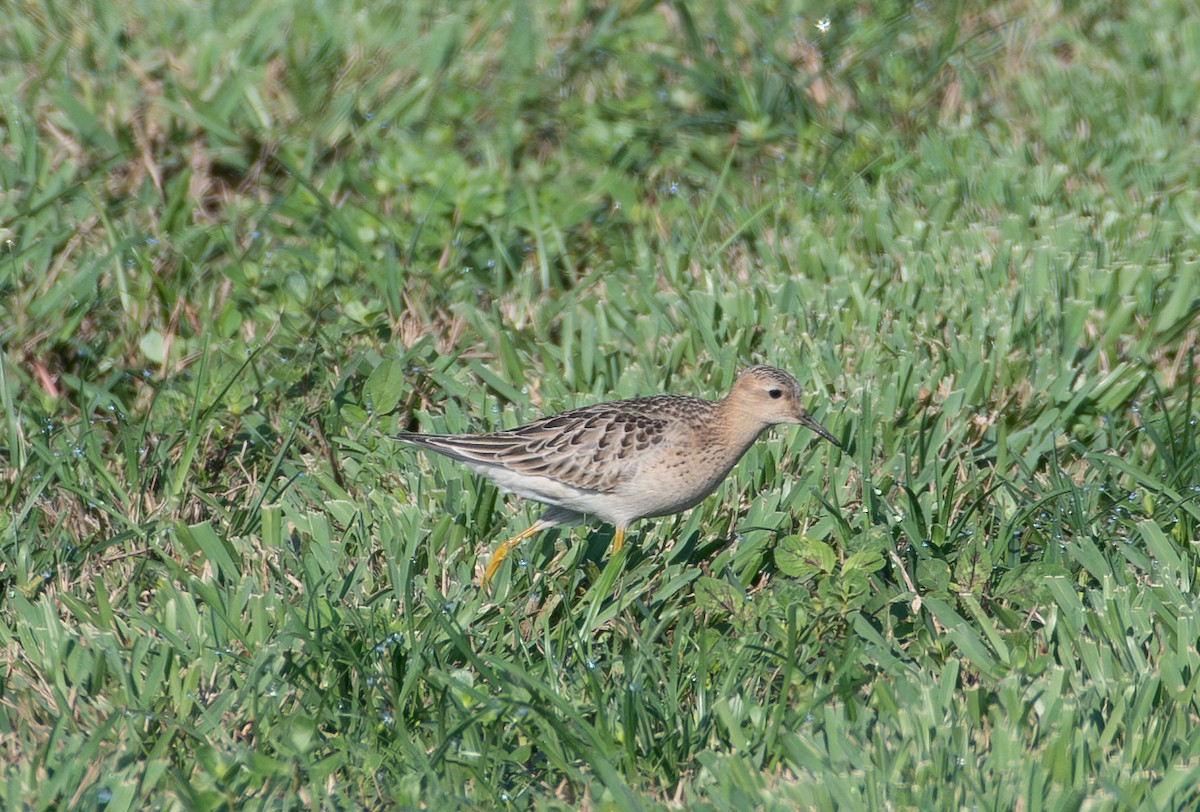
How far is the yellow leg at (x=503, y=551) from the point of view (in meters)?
5.23

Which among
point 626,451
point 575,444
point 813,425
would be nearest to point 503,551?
point 575,444

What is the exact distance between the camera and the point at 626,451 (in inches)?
213

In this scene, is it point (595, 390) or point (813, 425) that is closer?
point (813, 425)

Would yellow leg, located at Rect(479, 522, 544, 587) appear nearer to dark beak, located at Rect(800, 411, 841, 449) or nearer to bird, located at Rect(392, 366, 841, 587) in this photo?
bird, located at Rect(392, 366, 841, 587)

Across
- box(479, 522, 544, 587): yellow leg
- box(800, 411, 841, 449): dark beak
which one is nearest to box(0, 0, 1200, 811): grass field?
box(479, 522, 544, 587): yellow leg

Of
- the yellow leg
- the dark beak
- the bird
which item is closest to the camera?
the yellow leg

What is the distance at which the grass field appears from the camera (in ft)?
14.3

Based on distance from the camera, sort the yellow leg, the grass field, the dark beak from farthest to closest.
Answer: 1. the dark beak
2. the yellow leg
3. the grass field

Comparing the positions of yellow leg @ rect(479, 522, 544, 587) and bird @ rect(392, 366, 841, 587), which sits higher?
bird @ rect(392, 366, 841, 587)

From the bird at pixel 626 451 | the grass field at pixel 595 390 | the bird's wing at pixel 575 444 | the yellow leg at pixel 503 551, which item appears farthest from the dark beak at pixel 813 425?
the yellow leg at pixel 503 551

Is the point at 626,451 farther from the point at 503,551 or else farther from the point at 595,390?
the point at 595,390

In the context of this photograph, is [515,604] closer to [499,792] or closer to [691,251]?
[499,792]

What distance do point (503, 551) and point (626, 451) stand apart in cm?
60

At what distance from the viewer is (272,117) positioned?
834 cm
